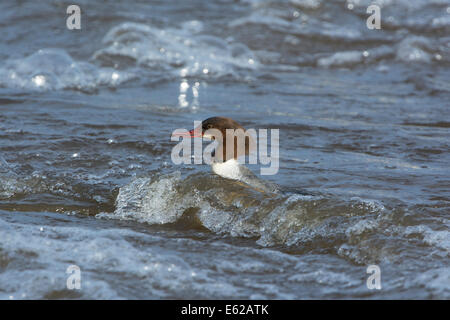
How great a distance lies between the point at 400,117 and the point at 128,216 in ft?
13.0

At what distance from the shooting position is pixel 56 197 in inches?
199

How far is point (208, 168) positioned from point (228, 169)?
0.65 meters

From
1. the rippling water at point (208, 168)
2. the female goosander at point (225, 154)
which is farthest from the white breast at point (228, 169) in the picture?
the rippling water at point (208, 168)

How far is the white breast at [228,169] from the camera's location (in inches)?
210

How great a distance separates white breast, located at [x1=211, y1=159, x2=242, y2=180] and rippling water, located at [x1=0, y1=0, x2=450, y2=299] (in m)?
0.13

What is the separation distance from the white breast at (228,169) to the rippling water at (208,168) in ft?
0.44

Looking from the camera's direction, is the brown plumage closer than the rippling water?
No

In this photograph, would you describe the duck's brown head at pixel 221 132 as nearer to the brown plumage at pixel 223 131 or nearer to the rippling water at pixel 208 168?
the brown plumage at pixel 223 131

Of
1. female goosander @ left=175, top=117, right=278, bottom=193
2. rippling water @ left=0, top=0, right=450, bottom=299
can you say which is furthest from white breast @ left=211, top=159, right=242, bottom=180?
rippling water @ left=0, top=0, right=450, bottom=299

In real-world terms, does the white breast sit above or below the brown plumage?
below

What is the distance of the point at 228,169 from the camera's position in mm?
5367

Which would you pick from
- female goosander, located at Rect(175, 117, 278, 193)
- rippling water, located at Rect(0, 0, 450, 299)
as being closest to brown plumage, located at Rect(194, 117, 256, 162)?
female goosander, located at Rect(175, 117, 278, 193)

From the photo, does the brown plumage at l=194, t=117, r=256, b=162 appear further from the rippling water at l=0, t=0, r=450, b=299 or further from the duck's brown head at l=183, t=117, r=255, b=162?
the rippling water at l=0, t=0, r=450, b=299

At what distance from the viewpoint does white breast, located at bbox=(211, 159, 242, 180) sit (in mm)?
5344
